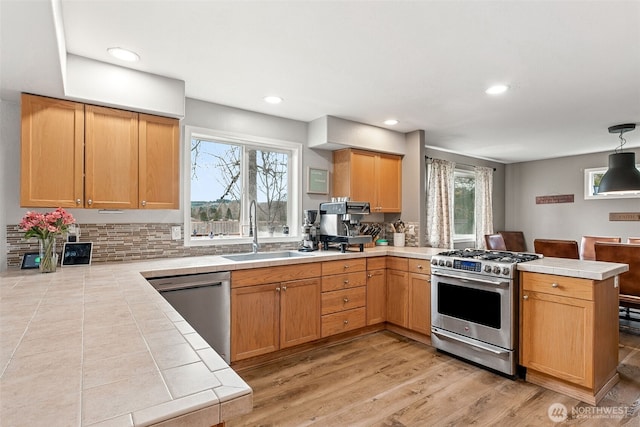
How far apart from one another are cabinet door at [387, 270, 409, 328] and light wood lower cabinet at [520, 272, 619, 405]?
3.69 feet

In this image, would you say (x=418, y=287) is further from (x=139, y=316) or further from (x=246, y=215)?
(x=139, y=316)

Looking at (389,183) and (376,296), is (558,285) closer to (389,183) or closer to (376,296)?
(376,296)

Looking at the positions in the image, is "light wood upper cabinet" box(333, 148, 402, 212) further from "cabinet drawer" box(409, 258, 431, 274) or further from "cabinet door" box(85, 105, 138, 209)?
"cabinet door" box(85, 105, 138, 209)

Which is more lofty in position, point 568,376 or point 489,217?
point 489,217

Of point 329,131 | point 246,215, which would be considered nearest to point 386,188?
point 329,131

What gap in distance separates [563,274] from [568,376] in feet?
2.34

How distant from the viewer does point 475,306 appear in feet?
9.37

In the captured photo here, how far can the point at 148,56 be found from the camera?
A: 7.48ft

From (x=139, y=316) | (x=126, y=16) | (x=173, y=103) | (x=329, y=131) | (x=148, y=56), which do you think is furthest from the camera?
(x=329, y=131)

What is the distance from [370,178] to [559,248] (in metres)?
2.24

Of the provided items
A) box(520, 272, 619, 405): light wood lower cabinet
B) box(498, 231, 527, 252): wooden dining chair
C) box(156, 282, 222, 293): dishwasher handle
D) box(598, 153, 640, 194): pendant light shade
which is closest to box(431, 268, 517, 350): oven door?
box(520, 272, 619, 405): light wood lower cabinet

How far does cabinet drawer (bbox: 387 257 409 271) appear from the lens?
11.6 feet

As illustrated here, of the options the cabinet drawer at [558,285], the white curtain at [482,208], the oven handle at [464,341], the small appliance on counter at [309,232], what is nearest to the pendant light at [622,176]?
the white curtain at [482,208]

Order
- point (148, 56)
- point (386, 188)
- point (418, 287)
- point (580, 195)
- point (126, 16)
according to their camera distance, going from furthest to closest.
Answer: point (580, 195)
point (386, 188)
point (418, 287)
point (148, 56)
point (126, 16)
